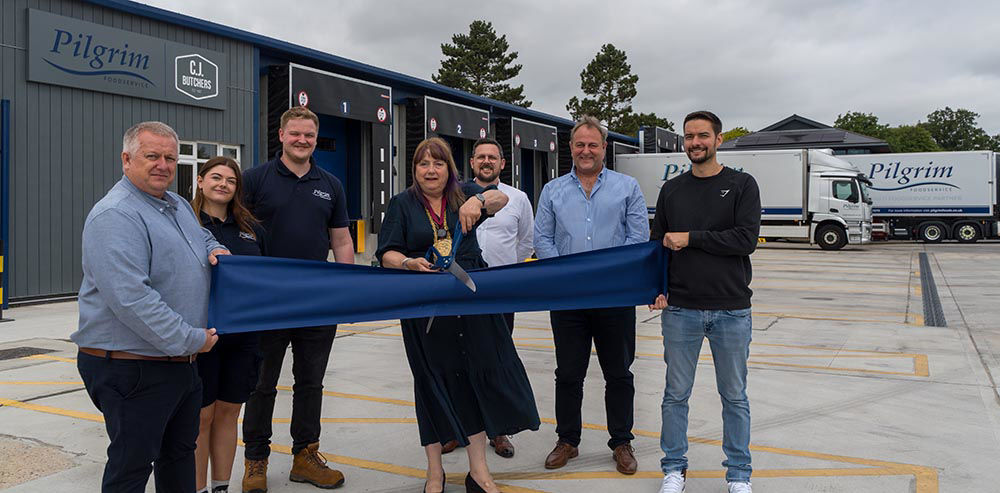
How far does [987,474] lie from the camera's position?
4.24m

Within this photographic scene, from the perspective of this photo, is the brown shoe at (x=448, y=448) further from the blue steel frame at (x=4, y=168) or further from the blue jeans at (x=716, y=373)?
the blue steel frame at (x=4, y=168)

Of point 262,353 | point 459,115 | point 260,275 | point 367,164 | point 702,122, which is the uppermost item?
point 459,115

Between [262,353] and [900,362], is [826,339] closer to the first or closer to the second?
[900,362]

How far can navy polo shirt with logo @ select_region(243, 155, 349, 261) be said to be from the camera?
394 centimetres

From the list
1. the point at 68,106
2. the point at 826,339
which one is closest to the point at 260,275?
the point at 826,339

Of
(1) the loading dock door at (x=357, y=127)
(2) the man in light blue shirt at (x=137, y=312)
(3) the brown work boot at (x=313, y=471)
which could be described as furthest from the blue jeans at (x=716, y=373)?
(1) the loading dock door at (x=357, y=127)

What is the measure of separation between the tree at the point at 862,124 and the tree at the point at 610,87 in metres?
31.9

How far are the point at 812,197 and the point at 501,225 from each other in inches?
937

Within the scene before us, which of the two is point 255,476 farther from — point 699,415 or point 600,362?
point 699,415

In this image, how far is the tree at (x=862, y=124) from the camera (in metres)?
80.1

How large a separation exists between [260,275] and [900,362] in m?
6.64

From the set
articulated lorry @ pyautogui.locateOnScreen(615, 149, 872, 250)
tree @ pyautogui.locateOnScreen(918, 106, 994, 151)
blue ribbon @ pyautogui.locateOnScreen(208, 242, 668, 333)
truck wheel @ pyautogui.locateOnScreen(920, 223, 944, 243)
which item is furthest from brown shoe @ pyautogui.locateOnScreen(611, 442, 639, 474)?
tree @ pyautogui.locateOnScreen(918, 106, 994, 151)

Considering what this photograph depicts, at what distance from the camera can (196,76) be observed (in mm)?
13914

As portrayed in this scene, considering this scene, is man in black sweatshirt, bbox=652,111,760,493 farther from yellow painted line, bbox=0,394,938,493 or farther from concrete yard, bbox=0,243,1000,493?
yellow painted line, bbox=0,394,938,493
